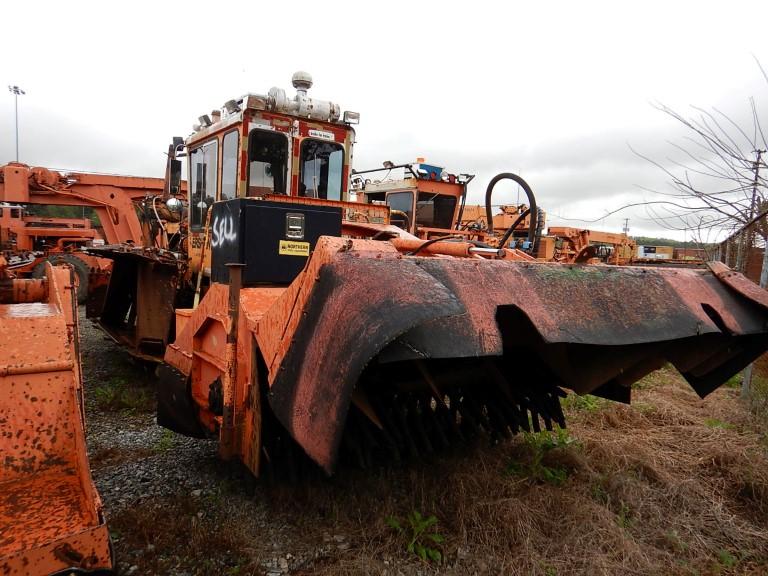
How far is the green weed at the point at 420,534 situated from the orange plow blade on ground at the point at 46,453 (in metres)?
1.46

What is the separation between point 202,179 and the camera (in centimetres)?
548

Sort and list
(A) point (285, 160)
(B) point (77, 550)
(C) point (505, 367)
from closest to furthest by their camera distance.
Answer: (B) point (77, 550), (C) point (505, 367), (A) point (285, 160)

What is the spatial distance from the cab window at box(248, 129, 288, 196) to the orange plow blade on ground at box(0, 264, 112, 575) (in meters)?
2.95

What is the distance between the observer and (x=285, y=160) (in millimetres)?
5070

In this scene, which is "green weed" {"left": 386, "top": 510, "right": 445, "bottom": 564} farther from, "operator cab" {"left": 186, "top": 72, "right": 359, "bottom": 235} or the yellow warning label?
"operator cab" {"left": 186, "top": 72, "right": 359, "bottom": 235}

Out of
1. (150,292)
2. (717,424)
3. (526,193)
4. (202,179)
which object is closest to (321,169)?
(202,179)

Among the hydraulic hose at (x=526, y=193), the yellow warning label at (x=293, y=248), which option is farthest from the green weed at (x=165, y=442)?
the hydraulic hose at (x=526, y=193)

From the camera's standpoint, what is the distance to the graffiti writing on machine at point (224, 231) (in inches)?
119

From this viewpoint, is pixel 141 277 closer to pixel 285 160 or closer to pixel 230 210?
pixel 285 160

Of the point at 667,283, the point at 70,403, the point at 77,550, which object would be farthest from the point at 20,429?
the point at 667,283

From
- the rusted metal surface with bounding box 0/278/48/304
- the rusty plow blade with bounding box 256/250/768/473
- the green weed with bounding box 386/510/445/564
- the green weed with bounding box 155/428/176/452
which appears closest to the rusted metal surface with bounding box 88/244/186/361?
the green weed with bounding box 155/428/176/452

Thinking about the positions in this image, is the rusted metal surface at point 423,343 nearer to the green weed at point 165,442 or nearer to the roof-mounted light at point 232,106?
the green weed at point 165,442

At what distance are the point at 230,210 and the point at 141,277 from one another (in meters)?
3.19

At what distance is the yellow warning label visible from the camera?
307cm
